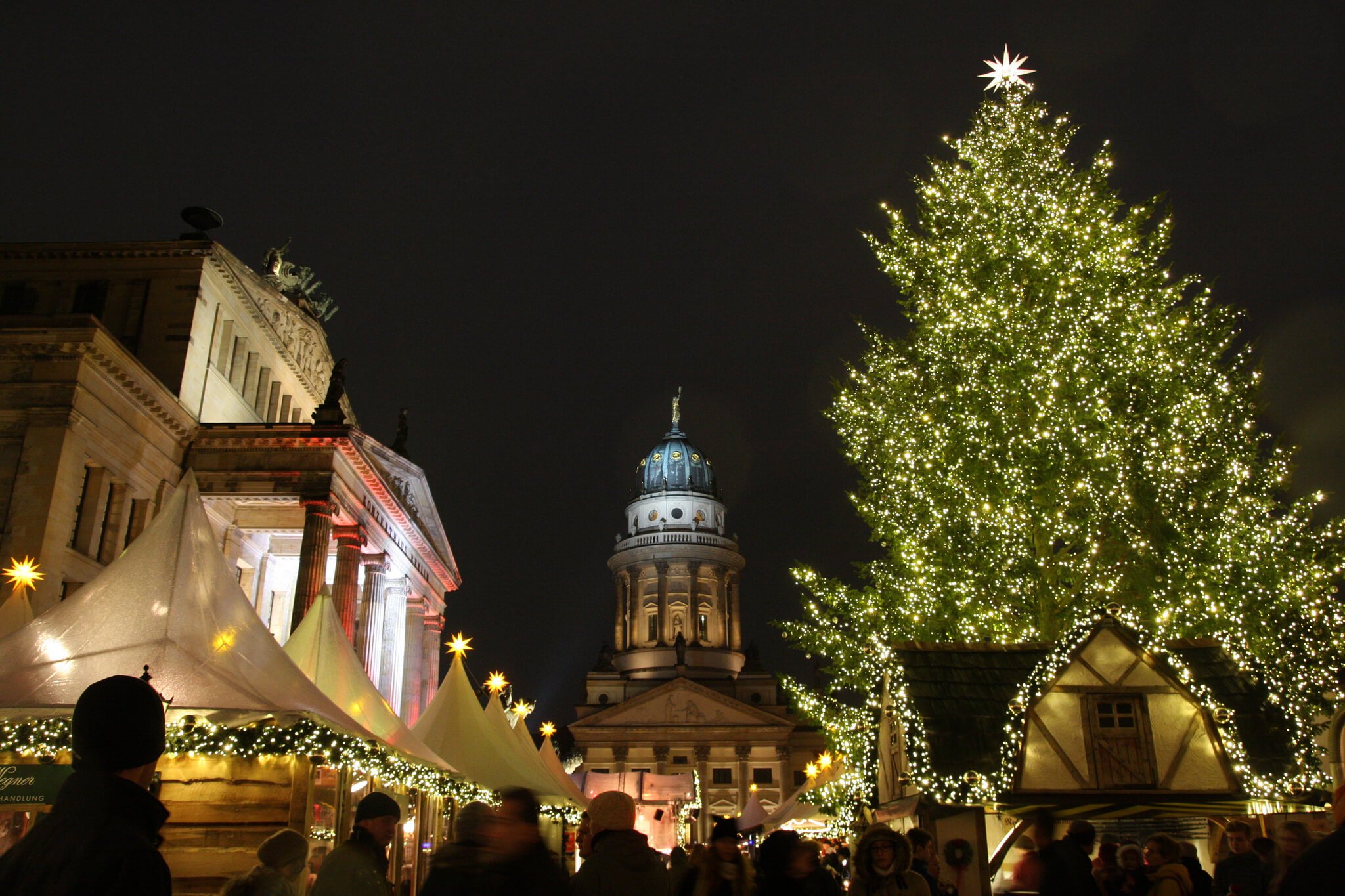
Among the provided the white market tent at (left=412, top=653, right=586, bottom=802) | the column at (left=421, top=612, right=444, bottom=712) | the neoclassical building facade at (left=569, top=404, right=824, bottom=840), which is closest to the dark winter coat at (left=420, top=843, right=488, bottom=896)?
the white market tent at (left=412, top=653, right=586, bottom=802)

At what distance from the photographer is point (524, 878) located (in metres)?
4.19

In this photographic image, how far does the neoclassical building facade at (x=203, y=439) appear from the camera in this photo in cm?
2516

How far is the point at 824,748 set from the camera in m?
75.9

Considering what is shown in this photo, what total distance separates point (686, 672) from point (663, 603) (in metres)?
7.10

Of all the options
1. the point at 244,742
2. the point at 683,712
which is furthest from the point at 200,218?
the point at 683,712

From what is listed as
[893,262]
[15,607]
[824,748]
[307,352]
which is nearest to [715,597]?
[824,748]

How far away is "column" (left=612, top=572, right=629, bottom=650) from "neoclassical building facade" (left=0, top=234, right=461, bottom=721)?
4289cm

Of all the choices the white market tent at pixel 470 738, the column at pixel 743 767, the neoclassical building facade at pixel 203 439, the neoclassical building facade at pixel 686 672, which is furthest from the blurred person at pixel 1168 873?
the column at pixel 743 767

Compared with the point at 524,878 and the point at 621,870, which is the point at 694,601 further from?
the point at 524,878

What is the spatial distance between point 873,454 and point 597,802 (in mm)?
17510

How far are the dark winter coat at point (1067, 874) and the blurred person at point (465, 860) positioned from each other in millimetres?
4152

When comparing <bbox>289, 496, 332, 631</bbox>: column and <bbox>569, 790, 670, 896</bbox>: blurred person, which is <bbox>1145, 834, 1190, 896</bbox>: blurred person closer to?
<bbox>569, 790, 670, 896</bbox>: blurred person

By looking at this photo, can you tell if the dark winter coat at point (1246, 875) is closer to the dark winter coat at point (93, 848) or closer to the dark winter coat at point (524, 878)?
the dark winter coat at point (524, 878)

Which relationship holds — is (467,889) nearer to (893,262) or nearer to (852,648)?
(852,648)
